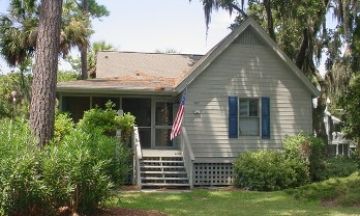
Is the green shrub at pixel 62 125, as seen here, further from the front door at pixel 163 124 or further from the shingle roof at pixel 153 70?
the front door at pixel 163 124

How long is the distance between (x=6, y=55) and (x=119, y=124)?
366 inches

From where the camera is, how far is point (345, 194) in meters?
13.1

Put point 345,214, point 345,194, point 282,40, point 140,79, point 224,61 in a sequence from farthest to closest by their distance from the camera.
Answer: point 282,40, point 140,79, point 224,61, point 345,194, point 345,214

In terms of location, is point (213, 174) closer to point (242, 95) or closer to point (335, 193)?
point (242, 95)

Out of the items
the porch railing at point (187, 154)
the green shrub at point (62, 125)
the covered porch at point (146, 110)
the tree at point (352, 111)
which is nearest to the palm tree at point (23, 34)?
the covered porch at point (146, 110)

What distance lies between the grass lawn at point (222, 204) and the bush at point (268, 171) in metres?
1.20

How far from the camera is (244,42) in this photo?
62.6ft

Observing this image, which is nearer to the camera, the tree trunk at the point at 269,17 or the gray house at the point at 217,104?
the gray house at the point at 217,104

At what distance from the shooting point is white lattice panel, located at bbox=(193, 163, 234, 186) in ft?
59.0

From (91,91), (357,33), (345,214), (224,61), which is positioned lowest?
(345,214)

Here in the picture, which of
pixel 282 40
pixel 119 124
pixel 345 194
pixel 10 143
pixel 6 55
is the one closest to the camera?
pixel 10 143

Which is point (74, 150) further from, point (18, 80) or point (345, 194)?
point (18, 80)

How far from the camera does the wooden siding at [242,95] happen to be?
60.2ft

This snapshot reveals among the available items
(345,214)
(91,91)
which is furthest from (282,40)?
(345,214)
